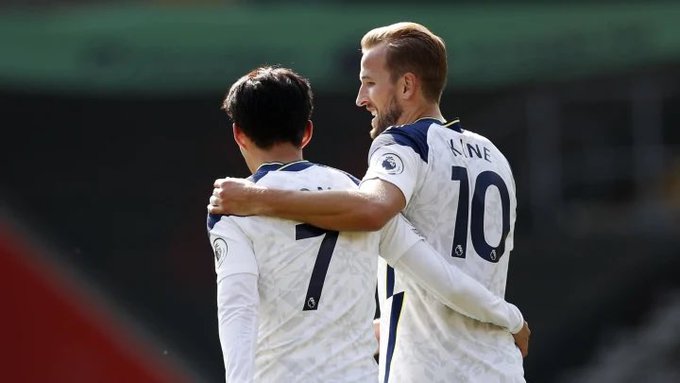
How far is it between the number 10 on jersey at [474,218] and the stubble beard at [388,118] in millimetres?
228

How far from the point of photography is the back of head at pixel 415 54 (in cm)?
385

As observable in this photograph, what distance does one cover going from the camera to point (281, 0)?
41.6ft

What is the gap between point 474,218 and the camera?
382 centimetres

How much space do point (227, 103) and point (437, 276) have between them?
0.71 metres

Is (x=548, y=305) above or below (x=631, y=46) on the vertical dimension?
below

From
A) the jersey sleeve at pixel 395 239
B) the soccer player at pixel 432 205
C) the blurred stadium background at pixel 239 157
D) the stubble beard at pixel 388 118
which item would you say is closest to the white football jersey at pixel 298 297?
the jersey sleeve at pixel 395 239

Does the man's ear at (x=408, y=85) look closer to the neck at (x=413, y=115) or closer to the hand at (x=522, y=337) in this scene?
the neck at (x=413, y=115)

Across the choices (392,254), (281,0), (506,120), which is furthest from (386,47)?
(506,120)

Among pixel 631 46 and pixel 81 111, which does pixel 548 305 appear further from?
pixel 81 111

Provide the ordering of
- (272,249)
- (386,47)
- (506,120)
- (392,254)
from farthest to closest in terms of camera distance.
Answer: (506,120) < (386,47) < (392,254) < (272,249)

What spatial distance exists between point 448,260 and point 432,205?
15cm

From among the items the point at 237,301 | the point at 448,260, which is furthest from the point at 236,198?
the point at 448,260

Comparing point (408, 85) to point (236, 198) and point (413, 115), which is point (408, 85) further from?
point (236, 198)

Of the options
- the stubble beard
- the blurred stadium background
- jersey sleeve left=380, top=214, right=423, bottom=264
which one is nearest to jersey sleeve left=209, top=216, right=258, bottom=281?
jersey sleeve left=380, top=214, right=423, bottom=264
